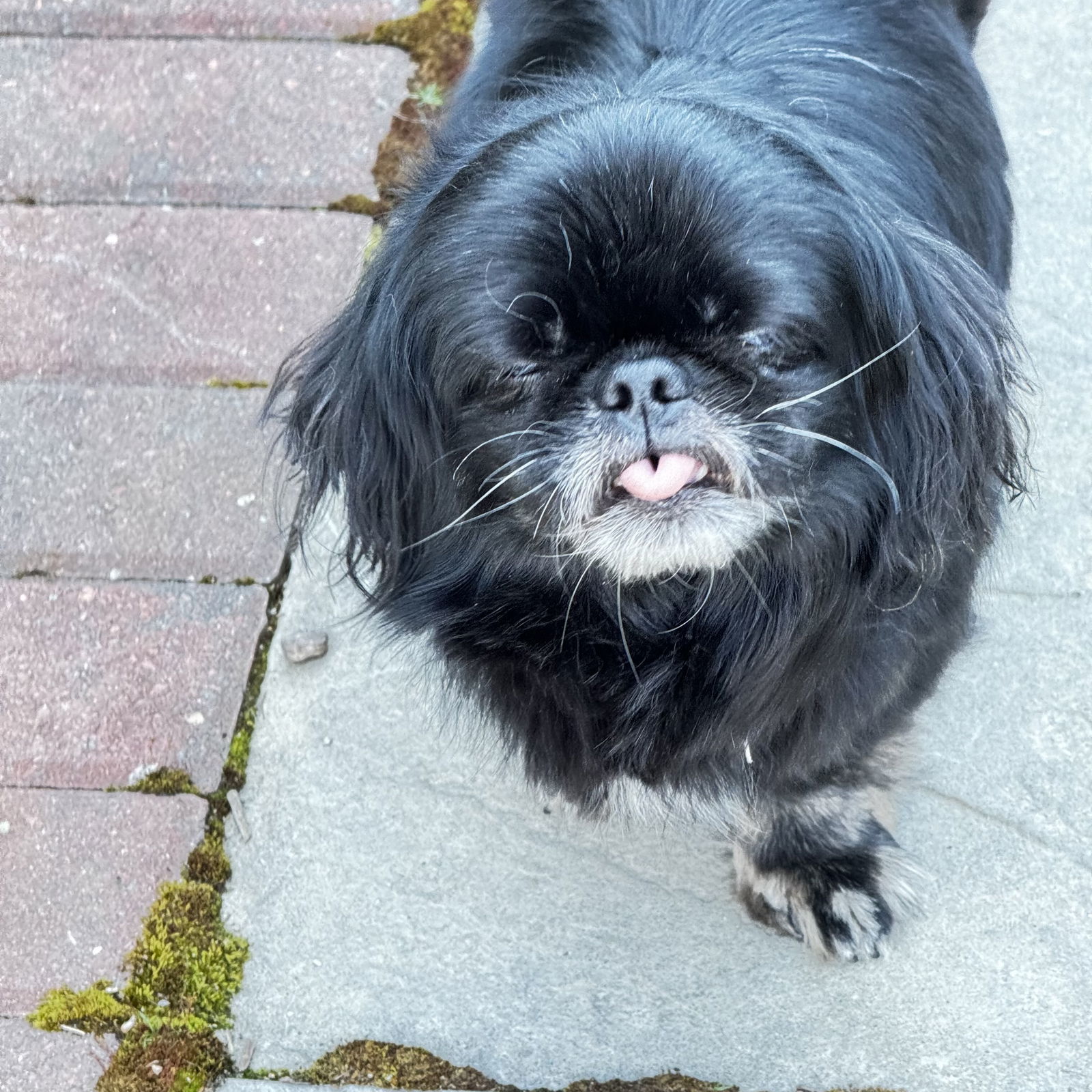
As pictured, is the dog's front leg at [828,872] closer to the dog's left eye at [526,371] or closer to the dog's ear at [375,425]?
the dog's ear at [375,425]

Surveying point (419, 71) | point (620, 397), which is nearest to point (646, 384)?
point (620, 397)

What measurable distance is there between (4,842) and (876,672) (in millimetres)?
1457

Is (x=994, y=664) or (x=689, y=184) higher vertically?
(x=689, y=184)

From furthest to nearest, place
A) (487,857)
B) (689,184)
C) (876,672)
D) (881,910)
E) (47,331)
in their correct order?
(47,331), (487,857), (881,910), (876,672), (689,184)

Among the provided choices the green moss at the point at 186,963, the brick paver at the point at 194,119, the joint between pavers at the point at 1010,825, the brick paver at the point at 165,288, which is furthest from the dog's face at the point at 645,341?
the brick paver at the point at 194,119

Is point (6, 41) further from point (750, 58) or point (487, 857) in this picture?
point (487, 857)

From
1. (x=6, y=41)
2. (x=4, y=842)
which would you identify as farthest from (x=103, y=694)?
(x=6, y=41)

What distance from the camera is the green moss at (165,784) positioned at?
7.46 ft

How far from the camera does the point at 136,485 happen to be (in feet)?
8.71

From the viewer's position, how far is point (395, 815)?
2.29 m

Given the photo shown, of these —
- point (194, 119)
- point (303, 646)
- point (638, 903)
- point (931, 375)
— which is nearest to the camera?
point (931, 375)

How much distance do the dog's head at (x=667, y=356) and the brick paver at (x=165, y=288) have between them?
3.38 ft

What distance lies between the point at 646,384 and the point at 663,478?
0.14 m

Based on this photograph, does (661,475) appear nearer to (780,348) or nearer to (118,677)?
(780,348)
